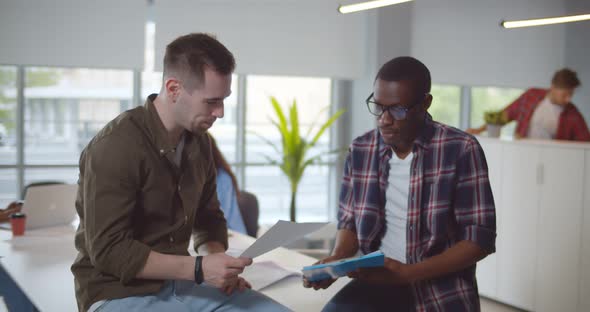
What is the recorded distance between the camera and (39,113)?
5.29 m

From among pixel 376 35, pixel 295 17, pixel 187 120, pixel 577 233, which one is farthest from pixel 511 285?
pixel 187 120

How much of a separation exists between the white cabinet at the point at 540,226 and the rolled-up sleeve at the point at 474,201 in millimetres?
2346

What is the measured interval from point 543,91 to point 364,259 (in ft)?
14.2

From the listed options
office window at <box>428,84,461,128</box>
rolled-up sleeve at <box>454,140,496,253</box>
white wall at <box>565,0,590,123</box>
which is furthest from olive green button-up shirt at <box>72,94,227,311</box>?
white wall at <box>565,0,590,123</box>

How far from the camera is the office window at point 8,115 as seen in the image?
508 centimetres

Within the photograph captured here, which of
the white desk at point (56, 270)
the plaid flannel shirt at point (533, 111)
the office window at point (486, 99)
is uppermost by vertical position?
the office window at point (486, 99)

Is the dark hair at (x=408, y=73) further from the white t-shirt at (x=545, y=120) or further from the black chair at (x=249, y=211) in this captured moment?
the white t-shirt at (x=545, y=120)

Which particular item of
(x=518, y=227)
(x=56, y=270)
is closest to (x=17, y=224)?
(x=56, y=270)

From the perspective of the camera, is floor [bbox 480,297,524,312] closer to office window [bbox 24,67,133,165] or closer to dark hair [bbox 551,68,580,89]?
dark hair [bbox 551,68,580,89]

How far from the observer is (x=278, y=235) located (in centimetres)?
173

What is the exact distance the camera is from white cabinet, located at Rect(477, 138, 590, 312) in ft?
13.2

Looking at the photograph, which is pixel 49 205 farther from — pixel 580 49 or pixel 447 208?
pixel 580 49

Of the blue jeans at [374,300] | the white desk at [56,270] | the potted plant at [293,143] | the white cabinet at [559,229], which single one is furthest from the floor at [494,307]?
the blue jeans at [374,300]

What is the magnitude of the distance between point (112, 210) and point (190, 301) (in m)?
0.39
